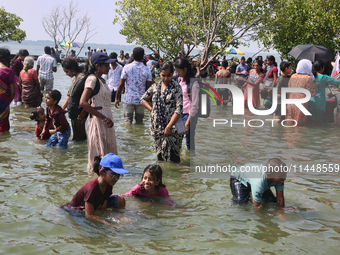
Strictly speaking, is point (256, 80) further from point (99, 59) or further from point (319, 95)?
point (99, 59)

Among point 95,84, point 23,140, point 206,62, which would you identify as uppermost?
point 206,62

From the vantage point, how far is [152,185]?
4.88m

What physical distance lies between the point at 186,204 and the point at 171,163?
1.68m

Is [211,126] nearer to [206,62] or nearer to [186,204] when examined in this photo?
[186,204]

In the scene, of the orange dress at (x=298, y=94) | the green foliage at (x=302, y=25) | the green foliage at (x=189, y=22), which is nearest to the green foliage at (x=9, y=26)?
the green foliage at (x=189, y=22)

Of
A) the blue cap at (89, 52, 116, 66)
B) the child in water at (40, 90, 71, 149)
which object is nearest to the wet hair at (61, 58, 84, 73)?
the child in water at (40, 90, 71, 149)

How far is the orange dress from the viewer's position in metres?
9.47

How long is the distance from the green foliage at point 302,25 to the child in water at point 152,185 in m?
16.2

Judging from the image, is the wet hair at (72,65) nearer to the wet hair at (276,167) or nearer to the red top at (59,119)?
the red top at (59,119)

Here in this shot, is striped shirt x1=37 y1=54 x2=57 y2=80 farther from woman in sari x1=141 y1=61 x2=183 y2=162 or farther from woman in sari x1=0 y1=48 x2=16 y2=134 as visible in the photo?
woman in sari x1=141 y1=61 x2=183 y2=162

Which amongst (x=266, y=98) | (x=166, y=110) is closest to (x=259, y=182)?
(x=166, y=110)

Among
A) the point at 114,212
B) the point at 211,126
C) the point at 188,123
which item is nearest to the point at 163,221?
the point at 114,212

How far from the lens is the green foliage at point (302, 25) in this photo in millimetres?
18984

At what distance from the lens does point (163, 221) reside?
15.0 ft
